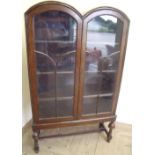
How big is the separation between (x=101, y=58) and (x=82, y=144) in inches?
36.1

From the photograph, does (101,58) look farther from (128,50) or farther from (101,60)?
(128,50)

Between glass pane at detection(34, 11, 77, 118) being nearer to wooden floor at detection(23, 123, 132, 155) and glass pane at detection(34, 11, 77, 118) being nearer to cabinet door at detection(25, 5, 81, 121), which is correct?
cabinet door at detection(25, 5, 81, 121)

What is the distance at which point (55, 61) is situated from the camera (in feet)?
4.88

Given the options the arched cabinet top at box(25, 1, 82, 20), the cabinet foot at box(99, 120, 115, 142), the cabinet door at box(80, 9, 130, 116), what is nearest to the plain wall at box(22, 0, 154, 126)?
the cabinet door at box(80, 9, 130, 116)

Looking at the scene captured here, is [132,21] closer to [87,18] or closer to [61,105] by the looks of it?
[87,18]

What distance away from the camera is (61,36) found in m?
1.46

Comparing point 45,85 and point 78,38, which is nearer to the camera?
point 78,38

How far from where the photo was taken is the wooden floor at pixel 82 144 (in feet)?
5.72

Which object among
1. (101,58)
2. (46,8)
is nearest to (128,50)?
(101,58)

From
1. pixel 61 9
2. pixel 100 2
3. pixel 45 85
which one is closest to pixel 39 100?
pixel 45 85

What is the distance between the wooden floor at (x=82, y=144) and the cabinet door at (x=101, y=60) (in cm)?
37

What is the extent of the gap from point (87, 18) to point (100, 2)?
49cm

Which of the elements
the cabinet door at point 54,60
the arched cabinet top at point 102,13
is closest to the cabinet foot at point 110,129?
the cabinet door at point 54,60
